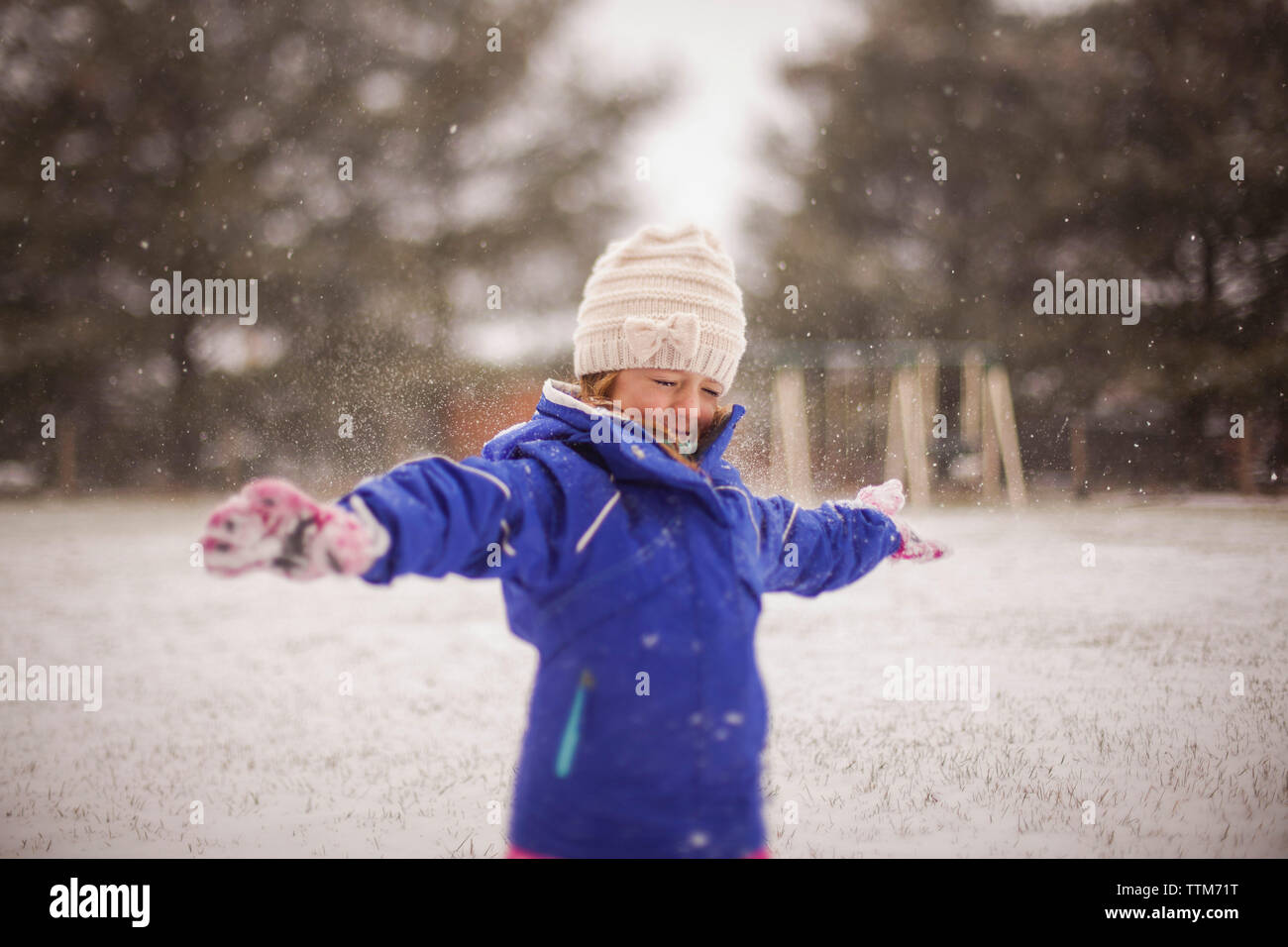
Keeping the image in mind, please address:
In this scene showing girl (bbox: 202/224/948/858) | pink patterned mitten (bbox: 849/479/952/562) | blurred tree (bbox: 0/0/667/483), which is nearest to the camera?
girl (bbox: 202/224/948/858)

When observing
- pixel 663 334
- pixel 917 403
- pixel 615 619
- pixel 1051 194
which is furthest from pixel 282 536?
pixel 1051 194

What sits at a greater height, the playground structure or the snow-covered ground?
the playground structure

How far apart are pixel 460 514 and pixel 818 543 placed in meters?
0.62

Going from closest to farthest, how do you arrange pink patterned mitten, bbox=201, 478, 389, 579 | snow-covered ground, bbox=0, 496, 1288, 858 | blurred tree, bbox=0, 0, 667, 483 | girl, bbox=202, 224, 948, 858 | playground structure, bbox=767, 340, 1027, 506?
pink patterned mitten, bbox=201, 478, 389, 579
girl, bbox=202, 224, 948, 858
snow-covered ground, bbox=0, 496, 1288, 858
playground structure, bbox=767, 340, 1027, 506
blurred tree, bbox=0, 0, 667, 483

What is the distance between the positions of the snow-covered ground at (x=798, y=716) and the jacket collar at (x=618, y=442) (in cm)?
62

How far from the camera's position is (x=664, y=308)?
4.07ft

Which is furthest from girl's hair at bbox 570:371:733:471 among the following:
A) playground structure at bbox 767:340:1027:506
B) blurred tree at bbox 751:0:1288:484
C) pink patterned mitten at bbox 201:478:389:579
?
playground structure at bbox 767:340:1027:506

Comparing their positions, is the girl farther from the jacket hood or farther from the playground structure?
the playground structure

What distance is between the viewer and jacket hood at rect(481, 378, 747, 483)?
1048 millimetres

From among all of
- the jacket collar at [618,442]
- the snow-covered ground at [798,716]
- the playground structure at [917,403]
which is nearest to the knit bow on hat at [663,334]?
the jacket collar at [618,442]

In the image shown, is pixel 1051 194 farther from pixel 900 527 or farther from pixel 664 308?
pixel 664 308

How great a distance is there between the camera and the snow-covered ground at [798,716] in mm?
1870

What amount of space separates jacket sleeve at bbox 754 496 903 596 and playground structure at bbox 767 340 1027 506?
13.2 feet

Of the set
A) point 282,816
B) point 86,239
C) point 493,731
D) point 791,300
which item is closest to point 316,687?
point 493,731
